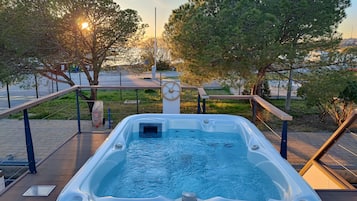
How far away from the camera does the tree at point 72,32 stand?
6.37 meters

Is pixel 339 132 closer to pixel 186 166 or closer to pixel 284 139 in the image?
pixel 284 139

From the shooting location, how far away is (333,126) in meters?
6.92

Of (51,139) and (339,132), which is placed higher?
(339,132)

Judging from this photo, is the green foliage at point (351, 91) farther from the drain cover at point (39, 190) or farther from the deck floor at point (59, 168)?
the drain cover at point (39, 190)

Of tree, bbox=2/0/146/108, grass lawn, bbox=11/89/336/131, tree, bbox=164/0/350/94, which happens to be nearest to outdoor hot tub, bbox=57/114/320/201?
tree, bbox=164/0/350/94

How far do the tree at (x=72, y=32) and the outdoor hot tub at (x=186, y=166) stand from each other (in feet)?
13.5

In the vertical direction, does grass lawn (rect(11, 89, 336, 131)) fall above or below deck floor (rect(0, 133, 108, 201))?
below

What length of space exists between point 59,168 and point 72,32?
4.91 meters

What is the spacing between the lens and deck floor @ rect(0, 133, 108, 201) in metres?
2.19

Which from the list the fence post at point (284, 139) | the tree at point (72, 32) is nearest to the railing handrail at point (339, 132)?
the fence post at point (284, 139)

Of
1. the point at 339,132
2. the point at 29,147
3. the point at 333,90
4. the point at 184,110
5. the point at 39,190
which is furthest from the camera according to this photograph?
the point at 184,110

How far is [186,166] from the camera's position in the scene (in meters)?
2.81

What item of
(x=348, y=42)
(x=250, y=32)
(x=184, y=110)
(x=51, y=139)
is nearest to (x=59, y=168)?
(x=51, y=139)

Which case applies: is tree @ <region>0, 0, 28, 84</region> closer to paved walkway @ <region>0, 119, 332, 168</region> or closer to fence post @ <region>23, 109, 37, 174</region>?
paved walkway @ <region>0, 119, 332, 168</region>
